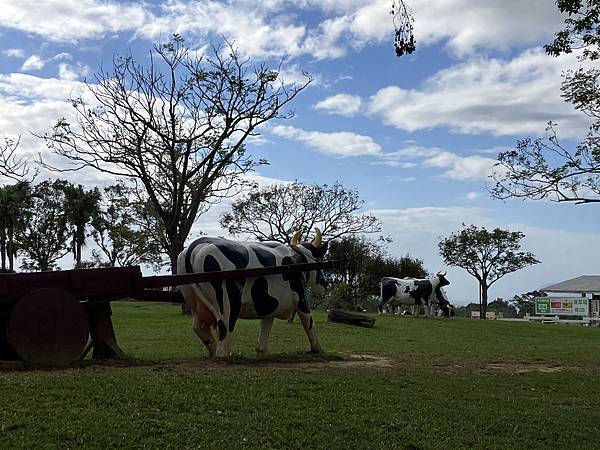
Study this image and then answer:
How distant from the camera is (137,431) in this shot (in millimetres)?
7648

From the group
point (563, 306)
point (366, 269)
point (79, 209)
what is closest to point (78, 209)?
point (79, 209)

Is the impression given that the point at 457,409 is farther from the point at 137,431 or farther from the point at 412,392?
the point at 137,431

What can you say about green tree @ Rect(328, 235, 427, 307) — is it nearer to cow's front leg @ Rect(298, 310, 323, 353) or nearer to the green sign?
the green sign

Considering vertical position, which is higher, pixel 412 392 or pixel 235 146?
pixel 235 146

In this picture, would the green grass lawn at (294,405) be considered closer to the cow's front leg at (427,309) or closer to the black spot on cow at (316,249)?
the black spot on cow at (316,249)

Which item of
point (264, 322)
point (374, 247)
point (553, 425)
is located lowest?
point (553, 425)

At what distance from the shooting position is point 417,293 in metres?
41.8

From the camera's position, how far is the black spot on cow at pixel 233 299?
1286cm

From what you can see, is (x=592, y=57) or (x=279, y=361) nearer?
(x=279, y=361)

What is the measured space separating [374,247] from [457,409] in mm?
50315

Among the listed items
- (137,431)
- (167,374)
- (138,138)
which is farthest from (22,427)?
(138,138)

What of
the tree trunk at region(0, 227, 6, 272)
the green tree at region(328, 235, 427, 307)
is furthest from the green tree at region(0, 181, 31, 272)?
the green tree at region(328, 235, 427, 307)

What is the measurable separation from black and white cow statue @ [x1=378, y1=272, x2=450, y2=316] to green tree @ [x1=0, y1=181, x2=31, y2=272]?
2516cm

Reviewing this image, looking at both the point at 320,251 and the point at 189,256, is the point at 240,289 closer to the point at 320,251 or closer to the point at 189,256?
the point at 189,256
